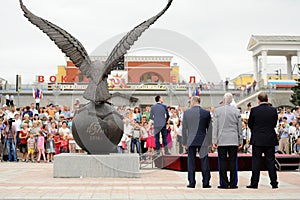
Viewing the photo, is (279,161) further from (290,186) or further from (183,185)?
(183,185)

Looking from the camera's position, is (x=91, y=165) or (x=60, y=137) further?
(x=60, y=137)

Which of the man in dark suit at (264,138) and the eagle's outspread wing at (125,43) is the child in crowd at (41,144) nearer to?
the eagle's outspread wing at (125,43)

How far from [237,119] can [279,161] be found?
478 centimetres

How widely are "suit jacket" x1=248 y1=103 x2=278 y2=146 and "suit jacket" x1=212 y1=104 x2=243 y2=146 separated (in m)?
0.38

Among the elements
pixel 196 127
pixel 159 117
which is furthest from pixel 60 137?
pixel 196 127

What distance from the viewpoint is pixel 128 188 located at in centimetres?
902

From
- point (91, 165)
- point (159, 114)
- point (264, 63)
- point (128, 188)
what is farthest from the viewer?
point (264, 63)

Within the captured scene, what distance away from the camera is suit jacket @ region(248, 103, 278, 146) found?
9531mm

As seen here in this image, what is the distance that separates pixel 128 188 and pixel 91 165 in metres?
2.21

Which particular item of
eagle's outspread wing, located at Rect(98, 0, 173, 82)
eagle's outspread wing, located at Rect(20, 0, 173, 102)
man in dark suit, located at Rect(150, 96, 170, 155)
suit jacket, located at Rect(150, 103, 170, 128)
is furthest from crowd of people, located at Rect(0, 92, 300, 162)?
eagle's outspread wing, located at Rect(98, 0, 173, 82)

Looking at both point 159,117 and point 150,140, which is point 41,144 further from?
point 159,117

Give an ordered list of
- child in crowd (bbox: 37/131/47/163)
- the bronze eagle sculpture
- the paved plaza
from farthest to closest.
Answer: child in crowd (bbox: 37/131/47/163)
the bronze eagle sculpture
the paved plaza

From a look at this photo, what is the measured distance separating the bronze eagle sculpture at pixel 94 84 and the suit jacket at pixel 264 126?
11.8ft

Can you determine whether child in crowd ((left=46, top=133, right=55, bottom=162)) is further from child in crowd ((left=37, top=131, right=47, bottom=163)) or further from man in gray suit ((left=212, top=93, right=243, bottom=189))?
man in gray suit ((left=212, top=93, right=243, bottom=189))
